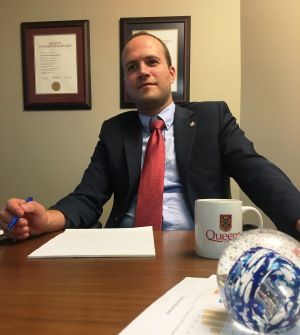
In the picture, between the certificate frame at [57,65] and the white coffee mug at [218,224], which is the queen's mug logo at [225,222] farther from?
the certificate frame at [57,65]

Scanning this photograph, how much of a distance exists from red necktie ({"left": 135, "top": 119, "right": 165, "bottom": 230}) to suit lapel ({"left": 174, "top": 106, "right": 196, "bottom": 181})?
0.21ft

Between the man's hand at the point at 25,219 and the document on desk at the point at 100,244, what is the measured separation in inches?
2.5

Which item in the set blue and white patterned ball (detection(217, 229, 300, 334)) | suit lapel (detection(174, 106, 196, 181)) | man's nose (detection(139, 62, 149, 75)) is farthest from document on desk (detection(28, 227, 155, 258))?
man's nose (detection(139, 62, 149, 75))

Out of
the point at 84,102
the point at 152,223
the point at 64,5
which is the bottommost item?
the point at 152,223

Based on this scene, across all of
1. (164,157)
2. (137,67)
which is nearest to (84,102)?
(137,67)

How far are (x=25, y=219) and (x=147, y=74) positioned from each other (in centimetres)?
85

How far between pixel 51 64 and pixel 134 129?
94 cm

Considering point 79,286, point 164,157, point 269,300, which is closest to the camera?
point 269,300

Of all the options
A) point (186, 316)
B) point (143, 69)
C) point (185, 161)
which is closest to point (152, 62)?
point (143, 69)

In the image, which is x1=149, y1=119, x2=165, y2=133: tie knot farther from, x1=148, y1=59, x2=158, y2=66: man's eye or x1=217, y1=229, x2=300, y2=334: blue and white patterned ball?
x1=217, y1=229, x2=300, y2=334: blue and white patterned ball

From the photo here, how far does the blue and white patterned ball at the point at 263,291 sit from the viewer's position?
13.4 inches

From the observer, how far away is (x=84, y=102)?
218 centimetres

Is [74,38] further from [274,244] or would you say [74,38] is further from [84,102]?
[274,244]

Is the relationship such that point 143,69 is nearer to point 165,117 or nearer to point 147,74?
point 147,74
